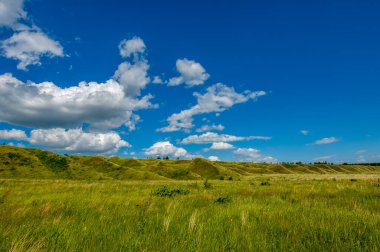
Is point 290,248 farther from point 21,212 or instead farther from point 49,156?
point 49,156

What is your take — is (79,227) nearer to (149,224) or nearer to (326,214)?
(149,224)

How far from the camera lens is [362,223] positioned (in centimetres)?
459

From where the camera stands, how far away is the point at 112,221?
4.68 meters

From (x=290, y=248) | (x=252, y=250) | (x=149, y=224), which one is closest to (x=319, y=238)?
(x=290, y=248)

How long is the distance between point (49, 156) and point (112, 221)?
63931 millimetres

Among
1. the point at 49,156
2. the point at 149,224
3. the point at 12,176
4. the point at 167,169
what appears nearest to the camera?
the point at 149,224

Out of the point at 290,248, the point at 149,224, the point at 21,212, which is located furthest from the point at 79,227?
the point at 290,248

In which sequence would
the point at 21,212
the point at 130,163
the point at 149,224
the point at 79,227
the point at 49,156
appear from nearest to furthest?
the point at 79,227
the point at 149,224
the point at 21,212
the point at 49,156
the point at 130,163

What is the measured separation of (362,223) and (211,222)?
9.33ft

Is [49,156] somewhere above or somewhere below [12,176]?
above

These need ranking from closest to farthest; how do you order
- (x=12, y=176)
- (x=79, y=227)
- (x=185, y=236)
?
(x=185, y=236) < (x=79, y=227) < (x=12, y=176)

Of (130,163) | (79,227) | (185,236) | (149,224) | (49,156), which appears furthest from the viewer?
(130,163)

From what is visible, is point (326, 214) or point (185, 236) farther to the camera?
point (326, 214)

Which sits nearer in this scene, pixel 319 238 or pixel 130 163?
pixel 319 238
